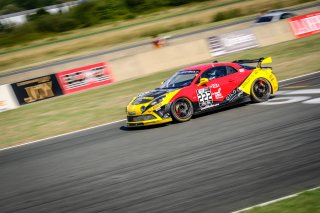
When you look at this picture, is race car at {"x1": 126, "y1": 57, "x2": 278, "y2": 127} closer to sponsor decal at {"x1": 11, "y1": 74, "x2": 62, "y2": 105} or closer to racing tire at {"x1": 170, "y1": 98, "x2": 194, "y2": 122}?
racing tire at {"x1": 170, "y1": 98, "x2": 194, "y2": 122}

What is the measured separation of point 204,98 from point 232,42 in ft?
41.7

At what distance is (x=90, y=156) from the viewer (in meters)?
10.2

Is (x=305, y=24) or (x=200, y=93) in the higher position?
(x=200, y=93)

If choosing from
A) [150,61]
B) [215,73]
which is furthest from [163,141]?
[150,61]

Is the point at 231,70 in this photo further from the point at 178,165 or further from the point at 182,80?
the point at 178,165

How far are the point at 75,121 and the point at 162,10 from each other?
47.1m

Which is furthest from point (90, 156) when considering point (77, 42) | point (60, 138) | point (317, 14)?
point (77, 42)

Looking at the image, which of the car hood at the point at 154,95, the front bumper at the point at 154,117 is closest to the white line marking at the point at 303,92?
the car hood at the point at 154,95

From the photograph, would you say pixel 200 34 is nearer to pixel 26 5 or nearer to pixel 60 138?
pixel 60 138

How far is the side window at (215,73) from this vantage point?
41.1 feet

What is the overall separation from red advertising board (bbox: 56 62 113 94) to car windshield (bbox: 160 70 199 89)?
8849 mm

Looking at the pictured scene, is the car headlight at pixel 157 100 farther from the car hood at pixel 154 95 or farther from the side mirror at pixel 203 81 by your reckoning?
the side mirror at pixel 203 81

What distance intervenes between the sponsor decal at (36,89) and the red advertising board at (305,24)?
13.3m

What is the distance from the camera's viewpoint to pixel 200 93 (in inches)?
479
